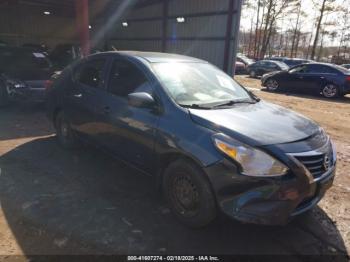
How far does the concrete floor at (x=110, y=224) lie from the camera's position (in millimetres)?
2762

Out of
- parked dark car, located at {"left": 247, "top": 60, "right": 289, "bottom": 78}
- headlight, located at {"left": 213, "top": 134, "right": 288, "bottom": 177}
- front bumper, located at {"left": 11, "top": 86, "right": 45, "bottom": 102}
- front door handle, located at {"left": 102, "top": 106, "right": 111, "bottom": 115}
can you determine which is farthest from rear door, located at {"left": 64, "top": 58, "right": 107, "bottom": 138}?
parked dark car, located at {"left": 247, "top": 60, "right": 289, "bottom": 78}

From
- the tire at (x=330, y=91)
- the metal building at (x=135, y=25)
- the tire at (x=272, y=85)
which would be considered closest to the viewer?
the metal building at (x=135, y=25)

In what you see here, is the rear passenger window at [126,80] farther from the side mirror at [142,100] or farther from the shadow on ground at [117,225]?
the shadow on ground at [117,225]

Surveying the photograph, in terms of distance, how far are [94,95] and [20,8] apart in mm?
21426

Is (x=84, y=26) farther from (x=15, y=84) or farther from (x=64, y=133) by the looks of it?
(x=64, y=133)

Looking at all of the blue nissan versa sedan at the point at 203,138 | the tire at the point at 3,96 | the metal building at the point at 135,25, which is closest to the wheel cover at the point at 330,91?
the metal building at the point at 135,25

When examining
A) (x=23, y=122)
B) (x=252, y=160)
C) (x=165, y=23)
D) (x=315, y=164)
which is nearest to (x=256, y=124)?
(x=252, y=160)

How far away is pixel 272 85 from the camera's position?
48.6ft

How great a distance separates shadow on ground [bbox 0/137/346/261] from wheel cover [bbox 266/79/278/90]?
12068mm

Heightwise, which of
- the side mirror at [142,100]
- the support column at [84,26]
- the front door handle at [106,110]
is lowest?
the front door handle at [106,110]

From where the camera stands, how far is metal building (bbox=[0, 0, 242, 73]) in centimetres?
1211

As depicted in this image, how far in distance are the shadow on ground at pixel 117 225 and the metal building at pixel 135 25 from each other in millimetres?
8024

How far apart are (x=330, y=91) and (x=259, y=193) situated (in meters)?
12.2

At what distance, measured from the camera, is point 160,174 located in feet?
10.7
